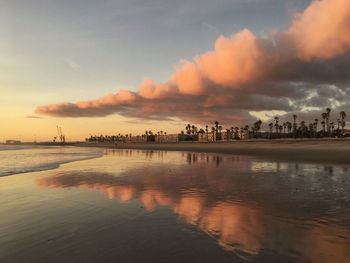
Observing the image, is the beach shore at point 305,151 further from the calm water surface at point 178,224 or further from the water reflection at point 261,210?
the calm water surface at point 178,224

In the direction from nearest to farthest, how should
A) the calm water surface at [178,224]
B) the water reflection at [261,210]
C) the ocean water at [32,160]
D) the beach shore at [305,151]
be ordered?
the calm water surface at [178,224]
the water reflection at [261,210]
the ocean water at [32,160]
the beach shore at [305,151]

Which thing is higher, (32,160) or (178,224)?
(178,224)

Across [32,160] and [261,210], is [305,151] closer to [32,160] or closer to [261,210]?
[32,160]

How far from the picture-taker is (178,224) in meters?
10.1

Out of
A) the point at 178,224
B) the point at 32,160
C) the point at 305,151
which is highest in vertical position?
the point at 305,151

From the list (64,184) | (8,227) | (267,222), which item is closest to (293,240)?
(267,222)

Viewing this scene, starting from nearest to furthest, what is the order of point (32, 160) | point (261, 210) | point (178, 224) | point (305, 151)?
1. point (178, 224)
2. point (261, 210)
3. point (32, 160)
4. point (305, 151)

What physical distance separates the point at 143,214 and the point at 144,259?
453cm

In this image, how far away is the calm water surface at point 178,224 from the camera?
7.46m

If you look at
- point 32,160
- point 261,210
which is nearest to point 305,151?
point 32,160

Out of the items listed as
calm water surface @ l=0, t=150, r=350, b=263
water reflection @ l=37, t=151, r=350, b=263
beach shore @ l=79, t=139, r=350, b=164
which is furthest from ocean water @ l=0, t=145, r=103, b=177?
beach shore @ l=79, t=139, r=350, b=164

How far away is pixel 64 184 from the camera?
20219 millimetres

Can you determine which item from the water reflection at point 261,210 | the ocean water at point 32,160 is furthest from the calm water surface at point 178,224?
the ocean water at point 32,160

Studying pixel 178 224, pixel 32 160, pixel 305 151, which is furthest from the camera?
pixel 305 151
